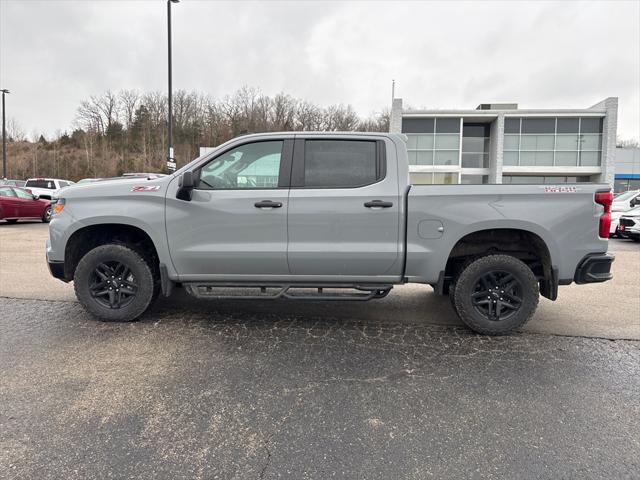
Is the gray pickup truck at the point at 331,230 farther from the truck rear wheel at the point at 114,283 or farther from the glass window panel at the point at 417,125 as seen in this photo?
the glass window panel at the point at 417,125

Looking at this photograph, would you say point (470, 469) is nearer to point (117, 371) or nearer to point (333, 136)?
point (117, 371)

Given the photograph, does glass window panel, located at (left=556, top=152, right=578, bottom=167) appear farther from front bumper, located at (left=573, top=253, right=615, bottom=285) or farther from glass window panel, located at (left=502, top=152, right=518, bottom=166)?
front bumper, located at (left=573, top=253, right=615, bottom=285)

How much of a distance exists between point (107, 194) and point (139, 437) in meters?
2.62

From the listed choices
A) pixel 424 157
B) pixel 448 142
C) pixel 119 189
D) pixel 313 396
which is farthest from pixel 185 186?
pixel 448 142

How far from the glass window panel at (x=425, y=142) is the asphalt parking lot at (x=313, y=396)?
990 inches

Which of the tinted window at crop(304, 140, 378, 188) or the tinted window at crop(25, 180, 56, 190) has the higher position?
the tinted window at crop(25, 180, 56, 190)

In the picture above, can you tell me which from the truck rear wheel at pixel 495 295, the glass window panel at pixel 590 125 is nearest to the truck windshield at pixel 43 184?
the truck rear wheel at pixel 495 295

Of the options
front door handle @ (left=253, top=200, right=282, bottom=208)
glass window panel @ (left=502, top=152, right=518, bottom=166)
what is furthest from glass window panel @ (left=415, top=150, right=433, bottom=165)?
front door handle @ (left=253, top=200, right=282, bottom=208)

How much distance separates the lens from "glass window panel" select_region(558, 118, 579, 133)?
28188 mm

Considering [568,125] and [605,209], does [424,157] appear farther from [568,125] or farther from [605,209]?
[605,209]

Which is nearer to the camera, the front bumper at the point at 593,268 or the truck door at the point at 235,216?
the front bumper at the point at 593,268

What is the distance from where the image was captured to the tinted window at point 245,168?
13.6ft

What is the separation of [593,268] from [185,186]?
156 inches

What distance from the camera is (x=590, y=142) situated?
92.8ft
